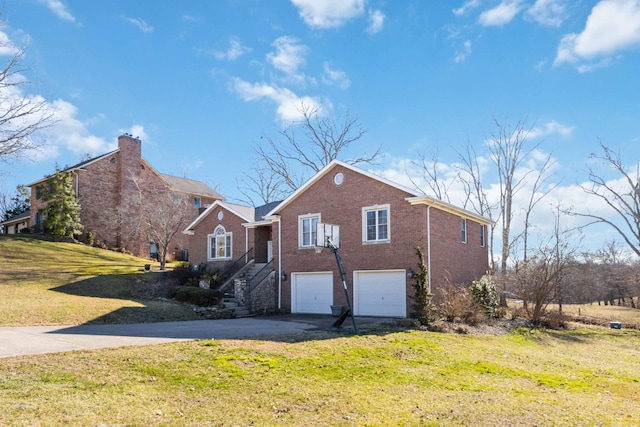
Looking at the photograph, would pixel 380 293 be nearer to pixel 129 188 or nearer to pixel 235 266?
pixel 235 266

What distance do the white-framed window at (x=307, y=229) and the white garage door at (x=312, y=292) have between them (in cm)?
147

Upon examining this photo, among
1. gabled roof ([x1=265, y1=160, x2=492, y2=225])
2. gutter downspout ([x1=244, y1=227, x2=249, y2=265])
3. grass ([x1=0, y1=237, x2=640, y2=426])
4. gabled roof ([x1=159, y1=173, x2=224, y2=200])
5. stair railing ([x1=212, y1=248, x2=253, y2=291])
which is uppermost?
gabled roof ([x1=159, y1=173, x2=224, y2=200])

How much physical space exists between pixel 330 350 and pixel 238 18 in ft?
39.9

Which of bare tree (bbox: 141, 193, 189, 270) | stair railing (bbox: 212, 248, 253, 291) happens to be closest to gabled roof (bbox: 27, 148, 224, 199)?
bare tree (bbox: 141, 193, 189, 270)

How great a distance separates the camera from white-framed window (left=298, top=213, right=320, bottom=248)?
23297mm

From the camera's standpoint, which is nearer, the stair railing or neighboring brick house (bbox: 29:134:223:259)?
the stair railing

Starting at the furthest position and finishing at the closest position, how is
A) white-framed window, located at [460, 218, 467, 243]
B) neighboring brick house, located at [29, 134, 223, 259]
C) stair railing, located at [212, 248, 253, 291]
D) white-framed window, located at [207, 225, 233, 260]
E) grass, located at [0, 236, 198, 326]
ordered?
neighboring brick house, located at [29, 134, 223, 259] → white-framed window, located at [207, 225, 233, 260] → stair railing, located at [212, 248, 253, 291] → white-framed window, located at [460, 218, 467, 243] → grass, located at [0, 236, 198, 326]

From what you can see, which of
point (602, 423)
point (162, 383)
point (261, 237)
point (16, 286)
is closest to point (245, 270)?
point (261, 237)

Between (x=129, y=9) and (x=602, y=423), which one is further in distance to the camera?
(x=129, y=9)

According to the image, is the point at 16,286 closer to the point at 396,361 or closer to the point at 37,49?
the point at 37,49

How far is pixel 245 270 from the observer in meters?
26.8

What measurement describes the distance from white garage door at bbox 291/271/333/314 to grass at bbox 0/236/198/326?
5131 mm

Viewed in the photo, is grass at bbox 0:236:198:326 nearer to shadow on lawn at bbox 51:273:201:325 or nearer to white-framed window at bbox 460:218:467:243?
shadow on lawn at bbox 51:273:201:325

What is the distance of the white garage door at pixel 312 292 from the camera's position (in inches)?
890
